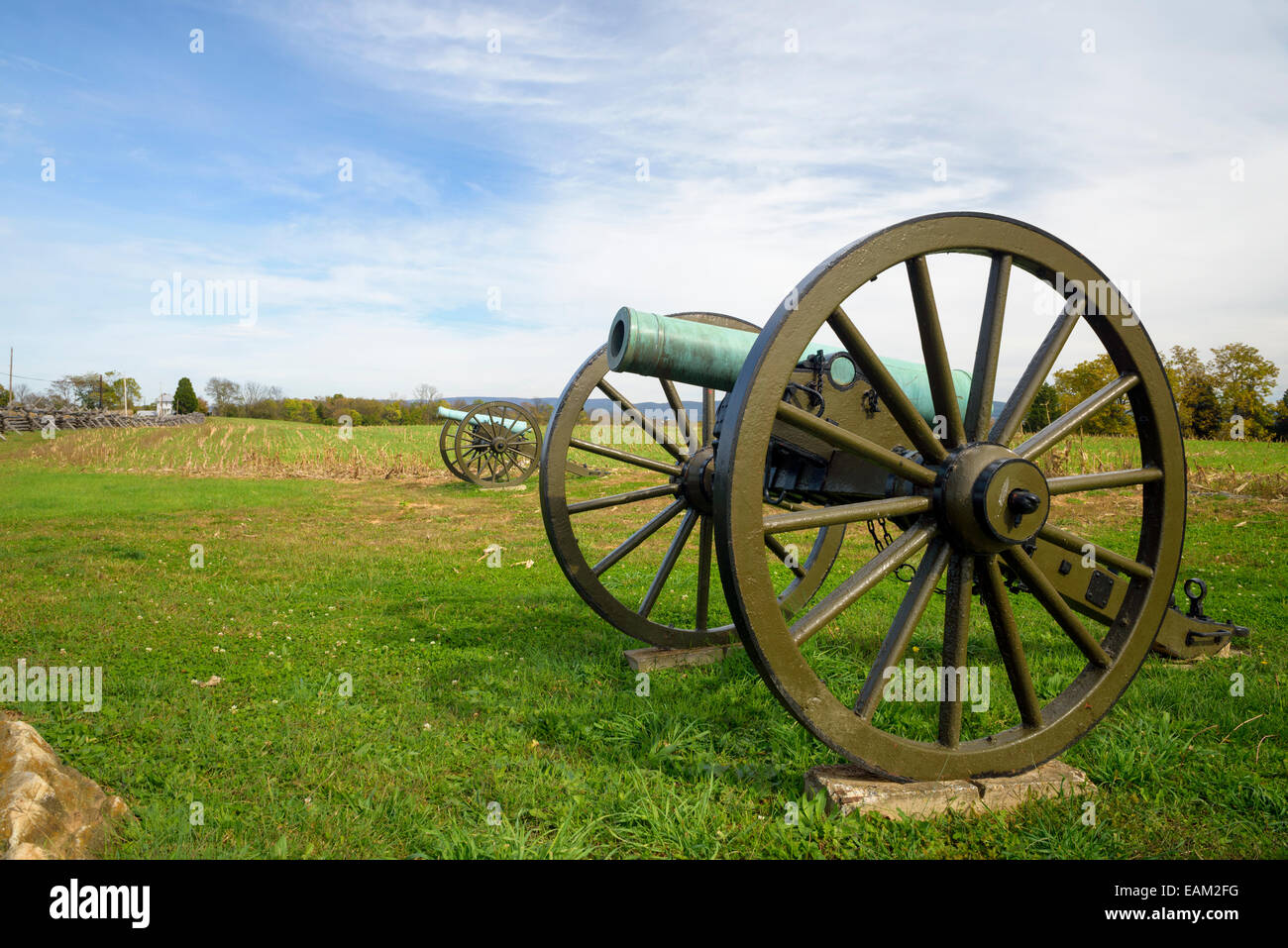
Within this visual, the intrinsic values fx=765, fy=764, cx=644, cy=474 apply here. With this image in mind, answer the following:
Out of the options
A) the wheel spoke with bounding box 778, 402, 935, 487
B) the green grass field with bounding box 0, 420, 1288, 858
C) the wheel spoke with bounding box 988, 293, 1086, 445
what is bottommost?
the green grass field with bounding box 0, 420, 1288, 858

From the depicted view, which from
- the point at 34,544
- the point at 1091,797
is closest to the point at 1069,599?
the point at 1091,797

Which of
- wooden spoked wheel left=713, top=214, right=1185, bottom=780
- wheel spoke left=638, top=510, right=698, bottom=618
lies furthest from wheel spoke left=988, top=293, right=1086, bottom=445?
wheel spoke left=638, top=510, right=698, bottom=618

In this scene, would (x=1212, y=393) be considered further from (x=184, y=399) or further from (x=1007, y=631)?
(x=184, y=399)

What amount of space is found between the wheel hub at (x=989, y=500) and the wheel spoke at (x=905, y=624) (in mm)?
110

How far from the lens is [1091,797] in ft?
10.0

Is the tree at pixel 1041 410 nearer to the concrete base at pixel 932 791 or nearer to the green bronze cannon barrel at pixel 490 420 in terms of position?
the green bronze cannon barrel at pixel 490 420

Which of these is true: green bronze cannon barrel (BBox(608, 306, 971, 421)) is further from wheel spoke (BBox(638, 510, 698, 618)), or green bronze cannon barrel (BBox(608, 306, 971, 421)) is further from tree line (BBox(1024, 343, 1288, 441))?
tree line (BBox(1024, 343, 1288, 441))

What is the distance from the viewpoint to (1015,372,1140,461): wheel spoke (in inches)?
123

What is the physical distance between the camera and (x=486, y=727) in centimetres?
387

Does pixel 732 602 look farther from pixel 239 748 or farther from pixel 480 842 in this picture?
pixel 239 748

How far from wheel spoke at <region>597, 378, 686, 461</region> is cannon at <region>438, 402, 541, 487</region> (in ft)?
35.4

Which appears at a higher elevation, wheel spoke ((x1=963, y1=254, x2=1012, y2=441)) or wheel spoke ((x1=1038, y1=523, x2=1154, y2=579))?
wheel spoke ((x1=963, y1=254, x2=1012, y2=441))

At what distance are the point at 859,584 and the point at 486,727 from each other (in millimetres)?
2106

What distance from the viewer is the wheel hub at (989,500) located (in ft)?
9.38
